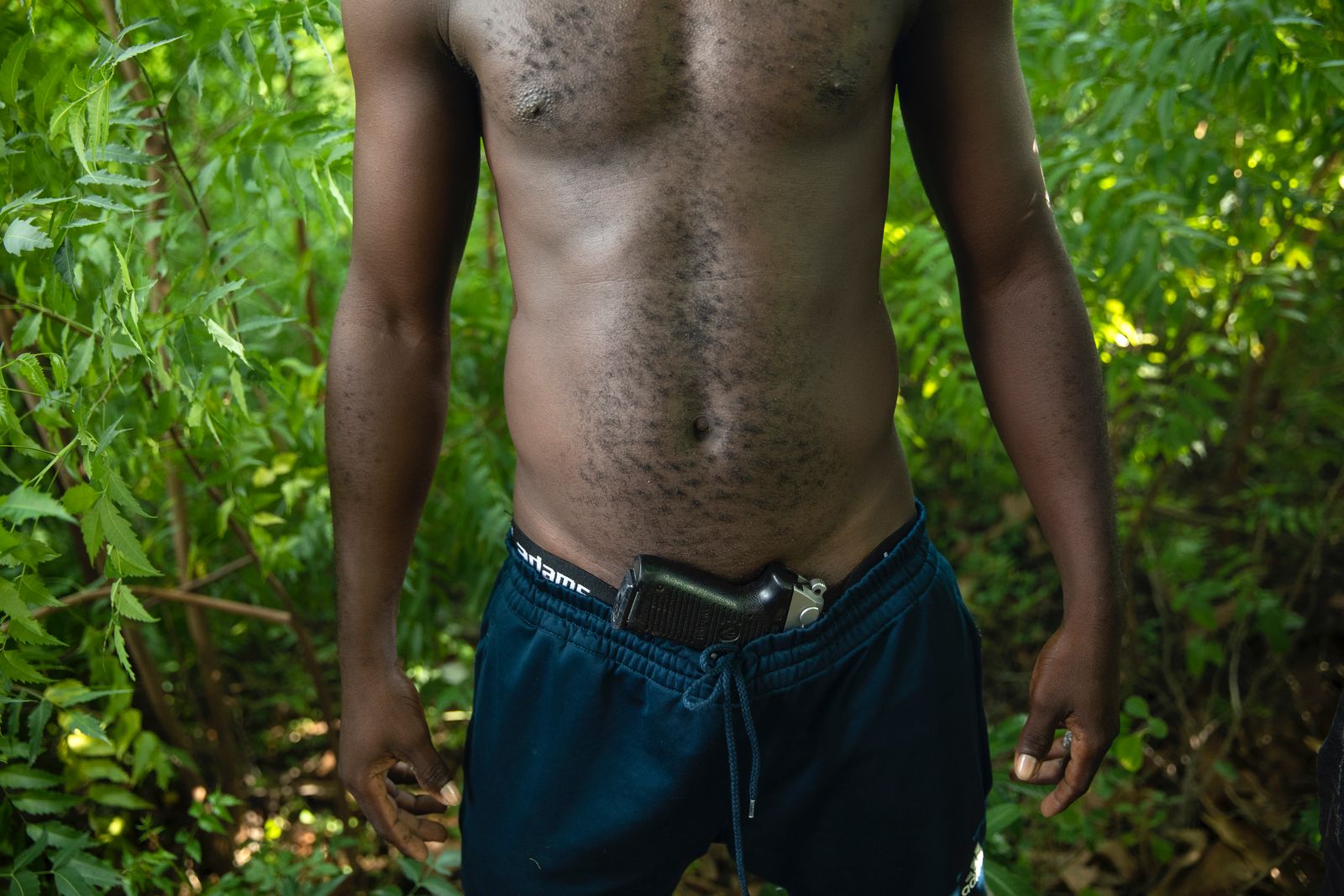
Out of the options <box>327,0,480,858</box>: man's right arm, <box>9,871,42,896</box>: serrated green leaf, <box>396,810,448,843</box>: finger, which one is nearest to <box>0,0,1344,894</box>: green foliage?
<box>9,871,42,896</box>: serrated green leaf

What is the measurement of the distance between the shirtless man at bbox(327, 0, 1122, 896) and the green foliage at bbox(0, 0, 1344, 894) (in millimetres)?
285

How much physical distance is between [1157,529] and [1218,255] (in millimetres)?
1048

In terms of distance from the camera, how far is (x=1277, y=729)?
2727 mm

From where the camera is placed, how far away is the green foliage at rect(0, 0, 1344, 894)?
4.70 feet

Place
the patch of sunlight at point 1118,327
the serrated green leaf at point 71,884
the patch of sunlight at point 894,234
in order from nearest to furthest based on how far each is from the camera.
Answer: the serrated green leaf at point 71,884
the patch of sunlight at point 1118,327
the patch of sunlight at point 894,234

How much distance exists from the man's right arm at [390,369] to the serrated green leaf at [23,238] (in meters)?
0.35

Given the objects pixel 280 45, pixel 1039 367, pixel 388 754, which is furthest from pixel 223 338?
pixel 1039 367

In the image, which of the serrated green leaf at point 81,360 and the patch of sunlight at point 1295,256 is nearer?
the serrated green leaf at point 81,360

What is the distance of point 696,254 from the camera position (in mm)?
1229

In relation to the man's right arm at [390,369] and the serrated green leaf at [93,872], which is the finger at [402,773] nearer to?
the man's right arm at [390,369]

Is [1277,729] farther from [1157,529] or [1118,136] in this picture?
[1118,136]

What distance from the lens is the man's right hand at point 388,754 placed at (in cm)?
137

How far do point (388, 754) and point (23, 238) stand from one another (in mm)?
766

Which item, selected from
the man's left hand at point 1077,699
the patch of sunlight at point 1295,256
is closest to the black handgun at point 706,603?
the man's left hand at point 1077,699
